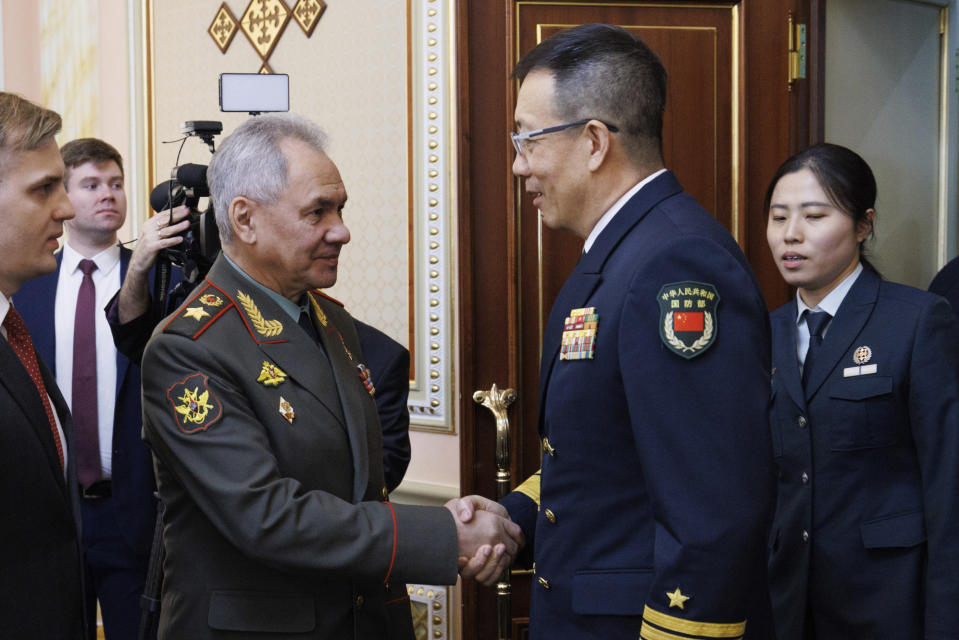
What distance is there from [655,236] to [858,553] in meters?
0.99

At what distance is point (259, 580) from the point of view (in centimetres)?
157

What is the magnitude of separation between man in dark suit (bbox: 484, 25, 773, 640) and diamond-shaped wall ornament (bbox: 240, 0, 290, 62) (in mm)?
2244

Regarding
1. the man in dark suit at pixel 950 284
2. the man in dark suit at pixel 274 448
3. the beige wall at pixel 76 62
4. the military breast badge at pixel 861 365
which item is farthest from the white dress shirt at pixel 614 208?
the beige wall at pixel 76 62

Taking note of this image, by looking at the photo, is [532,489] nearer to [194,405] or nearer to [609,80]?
[194,405]

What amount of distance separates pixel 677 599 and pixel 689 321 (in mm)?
374

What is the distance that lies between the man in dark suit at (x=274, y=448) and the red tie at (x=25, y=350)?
0.20m

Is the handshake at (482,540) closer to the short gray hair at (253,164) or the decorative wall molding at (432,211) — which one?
the short gray hair at (253,164)

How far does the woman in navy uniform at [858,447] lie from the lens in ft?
6.36

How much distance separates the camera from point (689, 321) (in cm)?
129

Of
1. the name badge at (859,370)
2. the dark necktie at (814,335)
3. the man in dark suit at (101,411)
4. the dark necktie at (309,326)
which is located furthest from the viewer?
the man in dark suit at (101,411)

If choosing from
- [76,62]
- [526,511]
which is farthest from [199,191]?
[76,62]

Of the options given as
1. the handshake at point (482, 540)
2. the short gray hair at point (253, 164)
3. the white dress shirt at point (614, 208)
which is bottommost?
the handshake at point (482, 540)

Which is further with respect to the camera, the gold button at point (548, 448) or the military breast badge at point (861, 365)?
the military breast badge at point (861, 365)

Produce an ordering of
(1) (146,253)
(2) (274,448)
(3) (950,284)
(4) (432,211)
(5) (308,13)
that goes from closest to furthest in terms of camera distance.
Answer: (2) (274,448)
(1) (146,253)
(3) (950,284)
(4) (432,211)
(5) (308,13)
